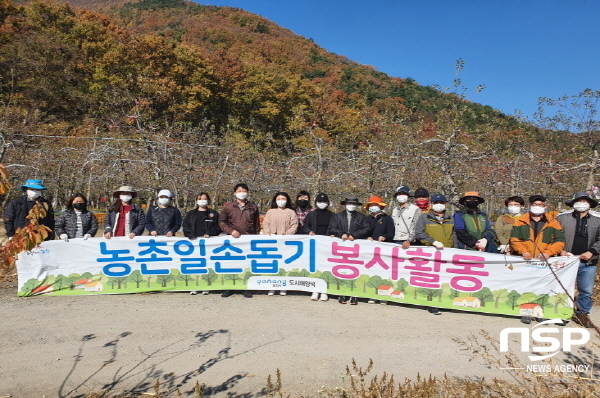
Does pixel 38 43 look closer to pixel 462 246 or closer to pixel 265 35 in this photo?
pixel 462 246

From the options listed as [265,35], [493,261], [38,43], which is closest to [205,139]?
[493,261]

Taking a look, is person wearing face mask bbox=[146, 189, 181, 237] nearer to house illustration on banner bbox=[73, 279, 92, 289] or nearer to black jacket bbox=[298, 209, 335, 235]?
house illustration on banner bbox=[73, 279, 92, 289]

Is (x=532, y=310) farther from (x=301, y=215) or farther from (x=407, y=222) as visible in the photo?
(x=301, y=215)

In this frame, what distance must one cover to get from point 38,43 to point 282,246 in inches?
1194

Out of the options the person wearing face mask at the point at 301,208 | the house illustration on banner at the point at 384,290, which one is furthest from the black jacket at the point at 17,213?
the house illustration on banner at the point at 384,290

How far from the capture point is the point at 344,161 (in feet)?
28.8

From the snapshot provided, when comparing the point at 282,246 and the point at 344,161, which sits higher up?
the point at 344,161

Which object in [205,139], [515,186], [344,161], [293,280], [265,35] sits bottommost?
[293,280]

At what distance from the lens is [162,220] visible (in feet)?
20.5

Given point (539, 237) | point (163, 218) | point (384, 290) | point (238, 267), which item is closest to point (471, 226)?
point (539, 237)

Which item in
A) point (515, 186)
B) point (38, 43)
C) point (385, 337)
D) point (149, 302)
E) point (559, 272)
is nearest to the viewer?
point (385, 337)

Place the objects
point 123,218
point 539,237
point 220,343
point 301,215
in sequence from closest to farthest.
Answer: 1. point 220,343
2. point 539,237
3. point 123,218
4. point 301,215

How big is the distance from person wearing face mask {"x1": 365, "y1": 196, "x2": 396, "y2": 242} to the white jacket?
0.11 m

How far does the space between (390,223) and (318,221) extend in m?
1.12
